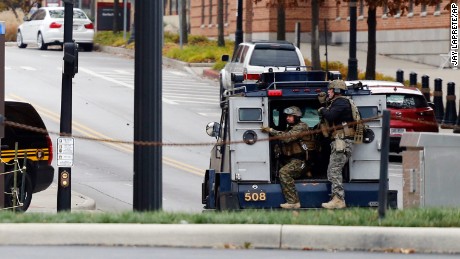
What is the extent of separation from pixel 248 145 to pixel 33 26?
3524cm

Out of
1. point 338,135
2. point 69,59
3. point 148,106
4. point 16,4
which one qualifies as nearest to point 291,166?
point 338,135

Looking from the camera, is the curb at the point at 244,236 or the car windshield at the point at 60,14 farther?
the car windshield at the point at 60,14

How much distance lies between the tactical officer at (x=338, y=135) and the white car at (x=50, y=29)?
3321 centimetres

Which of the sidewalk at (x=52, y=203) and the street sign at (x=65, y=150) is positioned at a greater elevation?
the street sign at (x=65, y=150)

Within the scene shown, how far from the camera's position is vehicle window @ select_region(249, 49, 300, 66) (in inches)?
1242

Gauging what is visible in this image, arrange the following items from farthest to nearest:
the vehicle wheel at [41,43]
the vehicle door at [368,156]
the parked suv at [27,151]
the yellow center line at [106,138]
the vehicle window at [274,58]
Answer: the vehicle wheel at [41,43] < the vehicle window at [274,58] < the yellow center line at [106,138] < the parked suv at [27,151] < the vehicle door at [368,156]

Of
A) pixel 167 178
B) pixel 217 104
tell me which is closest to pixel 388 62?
pixel 217 104

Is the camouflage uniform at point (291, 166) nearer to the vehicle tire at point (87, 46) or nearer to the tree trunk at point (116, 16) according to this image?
the vehicle tire at point (87, 46)

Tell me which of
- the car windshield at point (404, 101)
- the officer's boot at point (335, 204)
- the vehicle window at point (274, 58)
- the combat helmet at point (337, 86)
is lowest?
the officer's boot at point (335, 204)

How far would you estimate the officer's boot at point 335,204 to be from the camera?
14.6m

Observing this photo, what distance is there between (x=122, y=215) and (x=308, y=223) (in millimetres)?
1778

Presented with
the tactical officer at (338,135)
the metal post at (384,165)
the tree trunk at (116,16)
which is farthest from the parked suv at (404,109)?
the tree trunk at (116,16)

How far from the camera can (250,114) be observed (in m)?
15.1

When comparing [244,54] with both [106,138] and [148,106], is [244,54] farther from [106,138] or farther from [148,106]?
[148,106]
